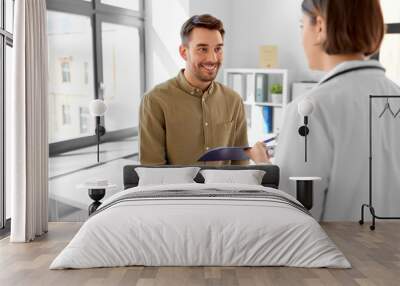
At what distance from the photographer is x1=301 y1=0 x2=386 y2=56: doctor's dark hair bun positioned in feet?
3.75

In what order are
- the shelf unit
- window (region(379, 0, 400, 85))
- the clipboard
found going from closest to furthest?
the clipboard
window (region(379, 0, 400, 85))
the shelf unit

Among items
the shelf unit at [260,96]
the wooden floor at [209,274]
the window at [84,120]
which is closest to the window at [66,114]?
the window at [84,120]

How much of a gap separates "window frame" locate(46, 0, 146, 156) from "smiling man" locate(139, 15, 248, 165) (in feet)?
3.30

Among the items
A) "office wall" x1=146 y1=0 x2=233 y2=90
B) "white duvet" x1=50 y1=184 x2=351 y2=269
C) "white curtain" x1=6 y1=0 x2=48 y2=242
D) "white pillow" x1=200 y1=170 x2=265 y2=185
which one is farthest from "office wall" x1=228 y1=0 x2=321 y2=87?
"white duvet" x1=50 y1=184 x2=351 y2=269

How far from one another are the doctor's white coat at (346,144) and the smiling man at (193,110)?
3.22 m

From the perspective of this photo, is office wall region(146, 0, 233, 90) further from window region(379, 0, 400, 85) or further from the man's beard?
window region(379, 0, 400, 85)

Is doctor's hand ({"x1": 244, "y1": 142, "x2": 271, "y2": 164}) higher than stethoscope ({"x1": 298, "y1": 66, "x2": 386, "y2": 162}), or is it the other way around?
stethoscope ({"x1": 298, "y1": 66, "x2": 386, "y2": 162})

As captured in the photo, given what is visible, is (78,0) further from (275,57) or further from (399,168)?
(399,168)

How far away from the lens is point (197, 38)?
15.1ft

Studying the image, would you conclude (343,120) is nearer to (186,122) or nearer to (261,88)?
(186,122)

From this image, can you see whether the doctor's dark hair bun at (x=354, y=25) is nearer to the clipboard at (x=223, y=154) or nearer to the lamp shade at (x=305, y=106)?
the lamp shade at (x=305, y=106)

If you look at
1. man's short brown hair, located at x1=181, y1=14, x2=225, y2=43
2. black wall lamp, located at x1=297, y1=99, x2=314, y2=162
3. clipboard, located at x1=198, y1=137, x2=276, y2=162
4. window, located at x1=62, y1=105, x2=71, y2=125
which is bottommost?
clipboard, located at x1=198, y1=137, x2=276, y2=162

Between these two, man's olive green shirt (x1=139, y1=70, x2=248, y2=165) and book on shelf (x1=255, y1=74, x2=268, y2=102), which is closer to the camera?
man's olive green shirt (x1=139, y1=70, x2=248, y2=165)

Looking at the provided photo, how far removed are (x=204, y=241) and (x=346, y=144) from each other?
245 centimetres
